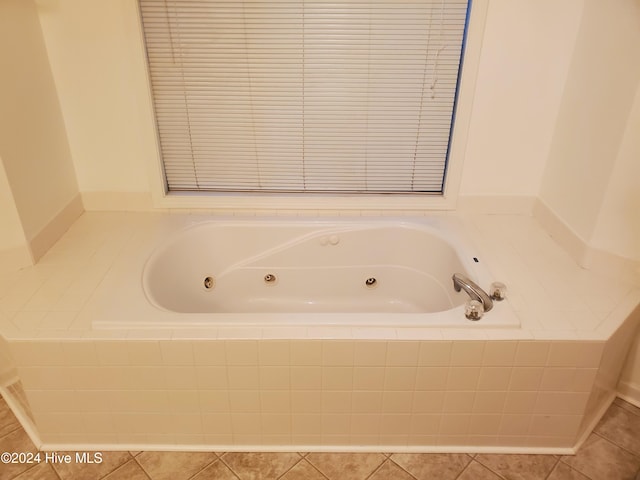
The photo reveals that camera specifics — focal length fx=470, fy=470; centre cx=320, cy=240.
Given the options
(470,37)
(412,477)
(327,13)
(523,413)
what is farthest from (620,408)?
(327,13)

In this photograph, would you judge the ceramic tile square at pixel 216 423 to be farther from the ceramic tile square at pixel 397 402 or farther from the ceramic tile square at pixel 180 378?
the ceramic tile square at pixel 397 402

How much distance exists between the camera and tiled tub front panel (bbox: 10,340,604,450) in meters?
1.54

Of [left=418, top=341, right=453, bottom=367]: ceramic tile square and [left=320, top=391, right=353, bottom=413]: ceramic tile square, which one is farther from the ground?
[left=418, top=341, right=453, bottom=367]: ceramic tile square

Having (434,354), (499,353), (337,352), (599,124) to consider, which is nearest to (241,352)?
(337,352)

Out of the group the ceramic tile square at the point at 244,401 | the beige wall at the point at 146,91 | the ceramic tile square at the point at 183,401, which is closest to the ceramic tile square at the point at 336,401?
the ceramic tile square at the point at 244,401

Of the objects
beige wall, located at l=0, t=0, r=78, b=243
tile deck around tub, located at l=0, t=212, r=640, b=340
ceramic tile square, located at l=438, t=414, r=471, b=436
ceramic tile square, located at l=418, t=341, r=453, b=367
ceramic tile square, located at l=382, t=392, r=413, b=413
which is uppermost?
beige wall, located at l=0, t=0, r=78, b=243

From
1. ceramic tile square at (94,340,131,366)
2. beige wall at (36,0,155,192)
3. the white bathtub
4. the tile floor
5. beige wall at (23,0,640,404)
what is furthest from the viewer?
the white bathtub

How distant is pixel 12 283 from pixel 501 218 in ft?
7.11

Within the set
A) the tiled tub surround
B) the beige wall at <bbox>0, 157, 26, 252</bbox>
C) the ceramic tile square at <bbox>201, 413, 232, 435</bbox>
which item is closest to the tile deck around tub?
the tiled tub surround

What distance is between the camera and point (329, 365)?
1565 mm

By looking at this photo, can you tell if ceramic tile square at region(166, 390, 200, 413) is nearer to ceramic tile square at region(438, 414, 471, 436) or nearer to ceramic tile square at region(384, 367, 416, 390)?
ceramic tile square at region(384, 367, 416, 390)

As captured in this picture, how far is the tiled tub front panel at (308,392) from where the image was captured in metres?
1.54

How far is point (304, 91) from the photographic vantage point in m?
2.15

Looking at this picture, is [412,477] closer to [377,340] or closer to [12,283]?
[377,340]
